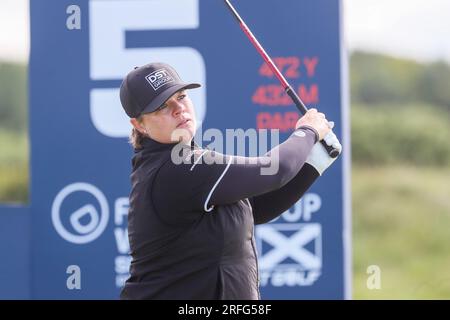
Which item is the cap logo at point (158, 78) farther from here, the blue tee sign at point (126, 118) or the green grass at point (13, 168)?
the green grass at point (13, 168)

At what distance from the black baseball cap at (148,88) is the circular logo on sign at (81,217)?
1.49m

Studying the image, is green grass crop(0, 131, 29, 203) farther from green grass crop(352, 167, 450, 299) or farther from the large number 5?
the large number 5

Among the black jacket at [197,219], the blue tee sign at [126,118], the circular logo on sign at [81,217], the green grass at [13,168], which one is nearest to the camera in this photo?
the black jacket at [197,219]

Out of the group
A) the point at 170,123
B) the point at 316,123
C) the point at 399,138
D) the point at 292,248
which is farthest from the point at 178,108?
the point at 399,138

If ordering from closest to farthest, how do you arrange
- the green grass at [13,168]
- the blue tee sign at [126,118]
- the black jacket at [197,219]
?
the black jacket at [197,219] < the blue tee sign at [126,118] < the green grass at [13,168]

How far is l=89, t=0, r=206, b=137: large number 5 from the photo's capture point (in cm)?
445

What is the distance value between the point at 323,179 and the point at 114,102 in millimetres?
1145

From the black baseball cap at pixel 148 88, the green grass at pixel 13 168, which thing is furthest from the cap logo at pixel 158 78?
the green grass at pixel 13 168

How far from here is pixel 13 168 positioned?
36.3 feet

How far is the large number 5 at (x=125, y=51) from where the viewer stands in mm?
4453
